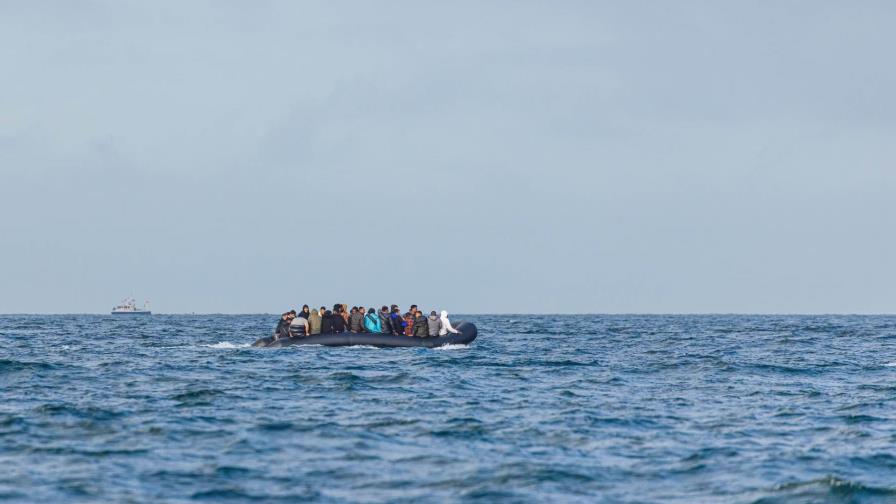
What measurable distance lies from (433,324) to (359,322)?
113 inches

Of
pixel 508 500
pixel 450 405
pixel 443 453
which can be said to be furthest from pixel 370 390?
pixel 508 500

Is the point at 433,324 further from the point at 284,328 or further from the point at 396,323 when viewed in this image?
the point at 284,328

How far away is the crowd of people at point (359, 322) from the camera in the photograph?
42156mm

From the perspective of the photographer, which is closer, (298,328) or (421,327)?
(298,328)

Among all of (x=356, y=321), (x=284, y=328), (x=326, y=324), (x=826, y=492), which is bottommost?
Result: (x=826, y=492)

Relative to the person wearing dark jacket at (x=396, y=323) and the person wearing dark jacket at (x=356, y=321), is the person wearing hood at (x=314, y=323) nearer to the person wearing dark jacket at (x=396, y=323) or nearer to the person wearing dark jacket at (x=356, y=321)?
the person wearing dark jacket at (x=356, y=321)

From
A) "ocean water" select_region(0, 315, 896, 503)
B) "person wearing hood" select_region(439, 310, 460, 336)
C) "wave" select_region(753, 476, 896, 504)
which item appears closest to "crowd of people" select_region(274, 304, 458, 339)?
"person wearing hood" select_region(439, 310, 460, 336)

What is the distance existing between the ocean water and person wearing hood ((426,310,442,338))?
28.8ft

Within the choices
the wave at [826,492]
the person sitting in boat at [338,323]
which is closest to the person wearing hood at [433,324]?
the person sitting in boat at [338,323]

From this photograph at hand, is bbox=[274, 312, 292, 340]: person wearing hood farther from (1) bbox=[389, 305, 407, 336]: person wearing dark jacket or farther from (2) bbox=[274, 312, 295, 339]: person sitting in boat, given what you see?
(1) bbox=[389, 305, 407, 336]: person wearing dark jacket

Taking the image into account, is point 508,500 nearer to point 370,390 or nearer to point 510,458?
point 510,458

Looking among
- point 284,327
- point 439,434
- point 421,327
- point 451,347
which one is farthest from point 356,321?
point 439,434

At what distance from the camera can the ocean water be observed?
1457 cm

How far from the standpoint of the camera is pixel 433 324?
43.2 meters
